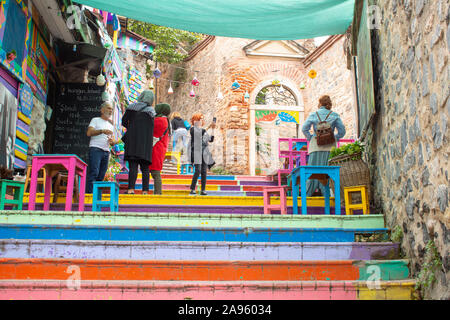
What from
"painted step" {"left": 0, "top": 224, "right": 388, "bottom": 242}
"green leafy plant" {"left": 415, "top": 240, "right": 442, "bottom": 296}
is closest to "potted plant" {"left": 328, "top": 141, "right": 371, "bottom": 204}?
"painted step" {"left": 0, "top": 224, "right": 388, "bottom": 242}

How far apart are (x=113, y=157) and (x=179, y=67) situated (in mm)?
8548

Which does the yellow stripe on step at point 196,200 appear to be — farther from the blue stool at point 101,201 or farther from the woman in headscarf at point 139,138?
the woman in headscarf at point 139,138

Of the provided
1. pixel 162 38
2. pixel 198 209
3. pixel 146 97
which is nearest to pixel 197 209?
pixel 198 209

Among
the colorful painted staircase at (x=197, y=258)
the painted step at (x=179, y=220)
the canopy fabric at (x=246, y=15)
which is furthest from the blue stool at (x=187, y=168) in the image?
the colorful painted staircase at (x=197, y=258)

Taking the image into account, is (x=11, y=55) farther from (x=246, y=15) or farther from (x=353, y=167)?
(x=353, y=167)

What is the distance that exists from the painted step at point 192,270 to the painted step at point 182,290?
22cm

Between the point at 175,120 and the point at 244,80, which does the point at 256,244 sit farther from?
the point at 244,80

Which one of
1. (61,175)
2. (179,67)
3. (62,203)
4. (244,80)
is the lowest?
(62,203)

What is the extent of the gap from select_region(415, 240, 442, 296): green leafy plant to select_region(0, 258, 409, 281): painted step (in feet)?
0.80

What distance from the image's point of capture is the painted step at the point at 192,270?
2.40 meters

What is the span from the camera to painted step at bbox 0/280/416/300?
6.99 ft

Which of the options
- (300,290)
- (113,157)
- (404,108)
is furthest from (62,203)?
(113,157)

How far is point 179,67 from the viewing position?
683 inches

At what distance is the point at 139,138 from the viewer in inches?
204
